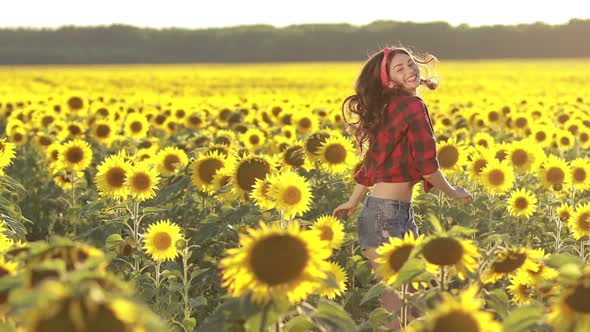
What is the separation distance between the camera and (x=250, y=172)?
5.91m

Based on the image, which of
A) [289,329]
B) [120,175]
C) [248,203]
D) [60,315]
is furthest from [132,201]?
[60,315]

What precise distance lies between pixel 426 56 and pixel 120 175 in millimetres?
2448

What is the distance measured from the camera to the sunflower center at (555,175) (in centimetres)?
754

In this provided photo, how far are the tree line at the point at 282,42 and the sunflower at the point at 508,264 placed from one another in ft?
271

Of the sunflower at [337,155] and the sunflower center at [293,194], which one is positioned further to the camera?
the sunflower at [337,155]

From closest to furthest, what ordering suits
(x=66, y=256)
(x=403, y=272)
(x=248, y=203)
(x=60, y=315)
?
(x=60, y=315)
(x=66, y=256)
(x=403, y=272)
(x=248, y=203)

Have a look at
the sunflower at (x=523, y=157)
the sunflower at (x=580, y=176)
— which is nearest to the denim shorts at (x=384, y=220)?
the sunflower at (x=580, y=176)

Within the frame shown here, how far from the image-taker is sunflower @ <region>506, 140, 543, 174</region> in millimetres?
8133

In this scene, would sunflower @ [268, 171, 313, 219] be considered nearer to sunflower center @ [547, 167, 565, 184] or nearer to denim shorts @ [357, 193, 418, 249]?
denim shorts @ [357, 193, 418, 249]

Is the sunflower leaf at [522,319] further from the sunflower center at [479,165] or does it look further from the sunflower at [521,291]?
the sunflower center at [479,165]

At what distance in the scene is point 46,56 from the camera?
8506cm

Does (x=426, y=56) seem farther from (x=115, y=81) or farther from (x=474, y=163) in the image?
(x=115, y=81)

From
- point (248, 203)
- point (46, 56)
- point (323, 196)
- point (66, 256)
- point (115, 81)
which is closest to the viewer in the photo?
point (66, 256)

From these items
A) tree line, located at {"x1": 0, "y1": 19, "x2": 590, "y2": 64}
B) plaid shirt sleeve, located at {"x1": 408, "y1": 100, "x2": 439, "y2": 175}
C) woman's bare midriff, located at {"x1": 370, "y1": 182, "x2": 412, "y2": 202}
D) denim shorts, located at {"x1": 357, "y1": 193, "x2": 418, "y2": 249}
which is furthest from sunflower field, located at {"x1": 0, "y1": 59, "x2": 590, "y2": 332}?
tree line, located at {"x1": 0, "y1": 19, "x2": 590, "y2": 64}
